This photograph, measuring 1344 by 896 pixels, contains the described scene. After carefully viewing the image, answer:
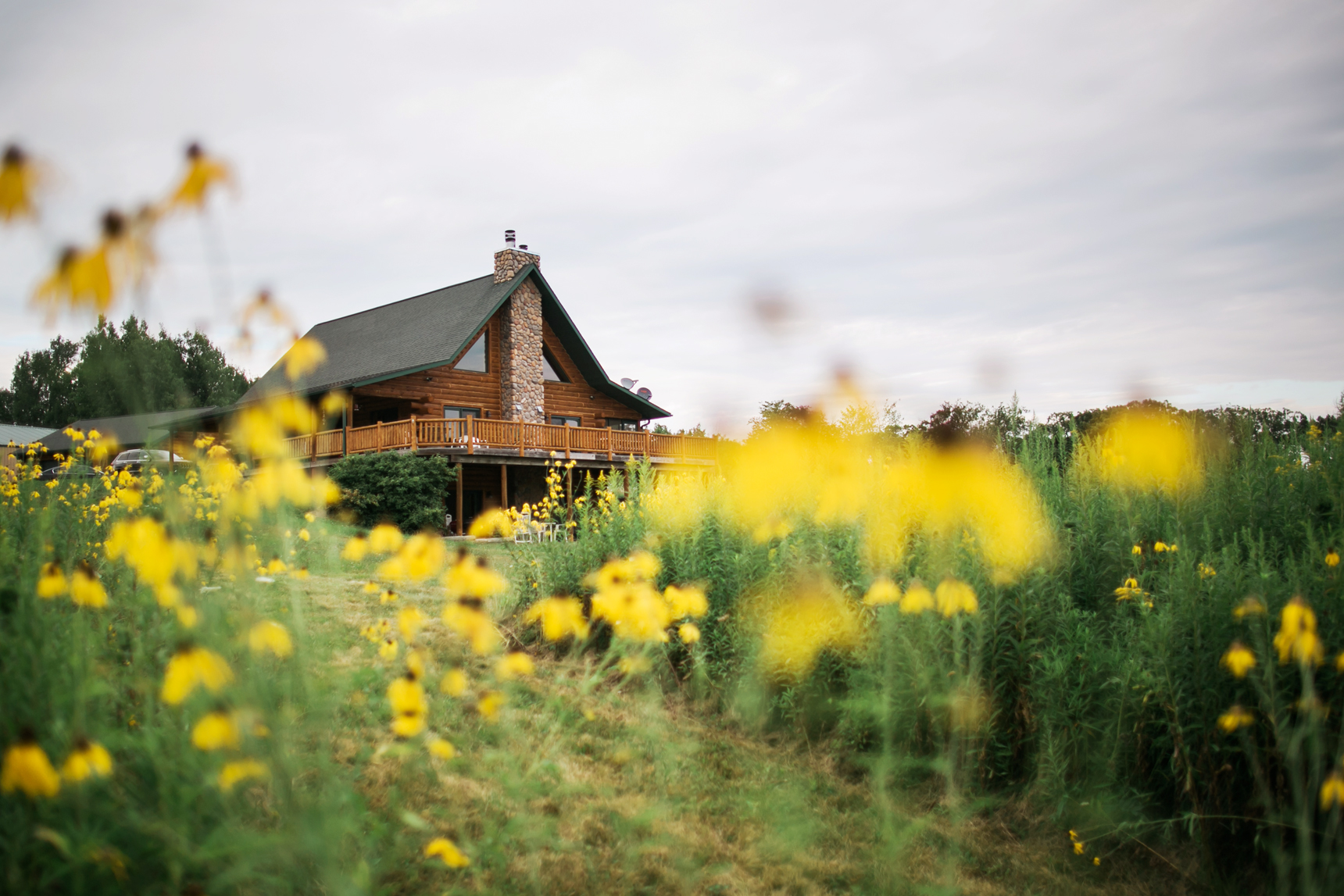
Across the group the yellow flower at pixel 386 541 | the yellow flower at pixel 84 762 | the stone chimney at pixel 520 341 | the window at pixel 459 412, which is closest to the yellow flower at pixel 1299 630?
the yellow flower at pixel 386 541

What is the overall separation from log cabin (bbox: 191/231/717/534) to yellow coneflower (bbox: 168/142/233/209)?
49.9 feet

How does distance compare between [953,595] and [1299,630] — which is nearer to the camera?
[1299,630]

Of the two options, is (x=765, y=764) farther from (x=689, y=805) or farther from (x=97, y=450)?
(x=97, y=450)

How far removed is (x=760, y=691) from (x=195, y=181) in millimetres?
3651

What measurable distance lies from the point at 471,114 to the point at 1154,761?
7.34m

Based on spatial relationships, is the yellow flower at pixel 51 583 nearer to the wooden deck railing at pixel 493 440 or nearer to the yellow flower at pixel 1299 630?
the yellow flower at pixel 1299 630

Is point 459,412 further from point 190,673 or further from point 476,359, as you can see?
point 190,673

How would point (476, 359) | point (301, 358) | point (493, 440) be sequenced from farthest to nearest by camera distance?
1. point (476, 359)
2. point (493, 440)
3. point (301, 358)

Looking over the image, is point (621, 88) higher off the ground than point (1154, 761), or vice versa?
point (621, 88)

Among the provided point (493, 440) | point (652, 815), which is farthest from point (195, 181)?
point (493, 440)

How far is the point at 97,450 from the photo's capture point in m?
4.02

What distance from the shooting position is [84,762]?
4.42ft

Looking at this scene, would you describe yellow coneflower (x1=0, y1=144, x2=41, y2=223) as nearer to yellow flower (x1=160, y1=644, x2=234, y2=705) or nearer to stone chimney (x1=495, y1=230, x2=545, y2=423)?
yellow flower (x1=160, y1=644, x2=234, y2=705)

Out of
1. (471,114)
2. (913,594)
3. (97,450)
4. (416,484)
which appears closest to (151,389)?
(913,594)
